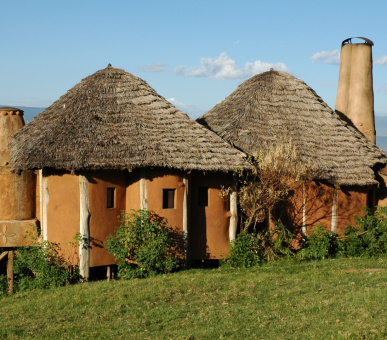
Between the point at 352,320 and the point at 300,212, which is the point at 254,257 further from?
the point at 352,320

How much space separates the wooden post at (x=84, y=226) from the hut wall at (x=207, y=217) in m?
2.69

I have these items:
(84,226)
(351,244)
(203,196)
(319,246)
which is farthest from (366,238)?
(84,226)

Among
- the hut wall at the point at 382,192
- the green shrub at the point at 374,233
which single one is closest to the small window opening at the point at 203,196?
the green shrub at the point at 374,233

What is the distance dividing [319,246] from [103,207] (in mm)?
5965

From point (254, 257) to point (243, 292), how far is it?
321cm

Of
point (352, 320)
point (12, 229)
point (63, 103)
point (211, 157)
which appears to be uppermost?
point (63, 103)

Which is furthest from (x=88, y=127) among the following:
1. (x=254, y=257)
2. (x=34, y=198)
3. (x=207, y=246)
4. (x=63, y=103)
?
(x=254, y=257)

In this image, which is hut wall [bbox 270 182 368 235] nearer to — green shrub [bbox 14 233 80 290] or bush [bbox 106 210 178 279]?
bush [bbox 106 210 178 279]

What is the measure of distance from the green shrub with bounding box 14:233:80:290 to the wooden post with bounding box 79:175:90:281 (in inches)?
9.0

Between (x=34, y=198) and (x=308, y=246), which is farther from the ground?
(x=34, y=198)

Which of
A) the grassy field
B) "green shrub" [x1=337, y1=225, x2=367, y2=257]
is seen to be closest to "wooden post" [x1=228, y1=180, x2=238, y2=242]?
the grassy field

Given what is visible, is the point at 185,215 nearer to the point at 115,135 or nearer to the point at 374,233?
the point at 115,135

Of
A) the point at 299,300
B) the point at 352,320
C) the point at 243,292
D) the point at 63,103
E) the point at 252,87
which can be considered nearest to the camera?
the point at 352,320

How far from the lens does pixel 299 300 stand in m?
11.9
